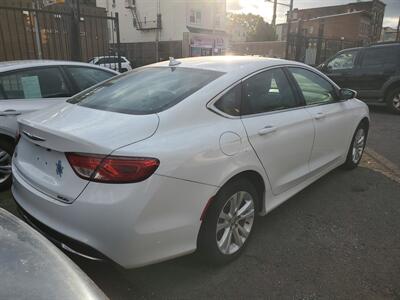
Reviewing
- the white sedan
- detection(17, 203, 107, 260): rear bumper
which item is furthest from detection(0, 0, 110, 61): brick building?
detection(17, 203, 107, 260): rear bumper

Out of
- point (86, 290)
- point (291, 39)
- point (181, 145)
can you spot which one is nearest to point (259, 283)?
point (181, 145)

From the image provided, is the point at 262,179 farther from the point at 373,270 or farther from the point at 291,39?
the point at 291,39

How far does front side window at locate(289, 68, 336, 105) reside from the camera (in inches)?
148

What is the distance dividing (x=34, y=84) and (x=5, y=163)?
98cm

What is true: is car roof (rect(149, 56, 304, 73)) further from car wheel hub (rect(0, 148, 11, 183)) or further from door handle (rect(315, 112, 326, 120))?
car wheel hub (rect(0, 148, 11, 183))

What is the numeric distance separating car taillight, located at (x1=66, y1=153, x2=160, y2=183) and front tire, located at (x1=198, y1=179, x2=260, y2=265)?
0.62 metres

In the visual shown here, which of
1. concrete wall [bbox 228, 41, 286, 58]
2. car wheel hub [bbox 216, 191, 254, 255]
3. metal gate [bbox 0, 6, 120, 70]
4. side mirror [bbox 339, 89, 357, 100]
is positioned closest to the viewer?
car wheel hub [bbox 216, 191, 254, 255]

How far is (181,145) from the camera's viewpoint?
2381 mm

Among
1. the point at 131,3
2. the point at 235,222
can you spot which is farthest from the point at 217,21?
the point at 235,222

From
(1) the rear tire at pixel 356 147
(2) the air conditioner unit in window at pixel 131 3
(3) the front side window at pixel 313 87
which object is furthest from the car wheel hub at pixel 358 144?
(2) the air conditioner unit in window at pixel 131 3

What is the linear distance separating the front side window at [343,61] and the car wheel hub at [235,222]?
867cm

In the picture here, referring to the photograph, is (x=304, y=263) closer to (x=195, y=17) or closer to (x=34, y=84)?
(x=34, y=84)

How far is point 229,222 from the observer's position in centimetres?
282

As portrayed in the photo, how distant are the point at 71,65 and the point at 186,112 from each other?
9.29 feet
